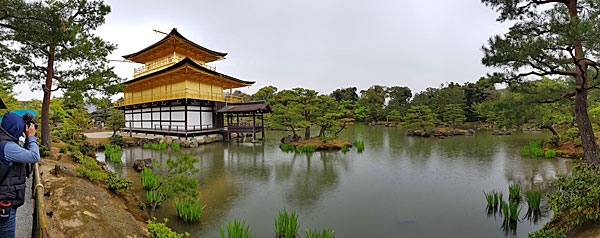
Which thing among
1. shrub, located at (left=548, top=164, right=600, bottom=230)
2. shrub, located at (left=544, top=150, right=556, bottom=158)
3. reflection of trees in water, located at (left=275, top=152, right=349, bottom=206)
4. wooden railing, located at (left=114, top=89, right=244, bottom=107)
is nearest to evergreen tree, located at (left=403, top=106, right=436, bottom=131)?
shrub, located at (left=544, top=150, right=556, bottom=158)

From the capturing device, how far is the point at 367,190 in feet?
24.7

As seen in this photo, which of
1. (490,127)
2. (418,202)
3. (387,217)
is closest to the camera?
(387,217)

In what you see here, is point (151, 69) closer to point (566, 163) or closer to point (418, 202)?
point (418, 202)

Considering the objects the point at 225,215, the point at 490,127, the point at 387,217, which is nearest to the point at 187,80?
the point at 225,215

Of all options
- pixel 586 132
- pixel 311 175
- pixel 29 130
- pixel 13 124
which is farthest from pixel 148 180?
pixel 586 132

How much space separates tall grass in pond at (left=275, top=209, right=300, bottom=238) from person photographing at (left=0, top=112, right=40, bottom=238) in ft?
11.0

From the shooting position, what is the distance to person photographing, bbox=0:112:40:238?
2.21 meters

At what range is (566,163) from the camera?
10094 millimetres

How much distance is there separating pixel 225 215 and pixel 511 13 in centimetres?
830

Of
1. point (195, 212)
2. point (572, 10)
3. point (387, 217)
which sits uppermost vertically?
point (572, 10)

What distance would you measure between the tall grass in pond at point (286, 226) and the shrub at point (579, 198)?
4174mm

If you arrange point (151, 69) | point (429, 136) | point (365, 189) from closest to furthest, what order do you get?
point (365, 189) < point (151, 69) < point (429, 136)

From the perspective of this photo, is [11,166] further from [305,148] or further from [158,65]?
[158,65]

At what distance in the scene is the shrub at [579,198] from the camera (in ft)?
11.2
